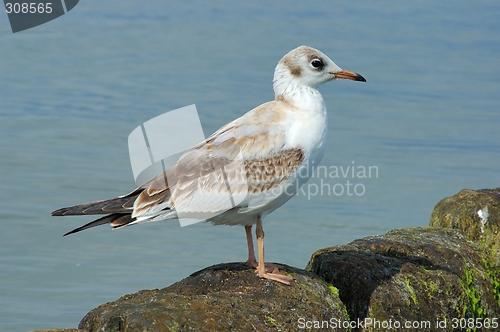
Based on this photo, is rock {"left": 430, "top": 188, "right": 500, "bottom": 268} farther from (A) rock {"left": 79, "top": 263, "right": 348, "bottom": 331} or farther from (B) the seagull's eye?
(A) rock {"left": 79, "top": 263, "right": 348, "bottom": 331}

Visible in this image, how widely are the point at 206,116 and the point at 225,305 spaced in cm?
1024

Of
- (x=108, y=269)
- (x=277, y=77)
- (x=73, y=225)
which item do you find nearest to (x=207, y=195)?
(x=277, y=77)

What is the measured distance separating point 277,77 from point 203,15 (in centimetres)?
1618

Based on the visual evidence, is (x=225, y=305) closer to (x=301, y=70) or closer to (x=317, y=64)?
(x=301, y=70)

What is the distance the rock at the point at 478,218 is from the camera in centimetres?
923

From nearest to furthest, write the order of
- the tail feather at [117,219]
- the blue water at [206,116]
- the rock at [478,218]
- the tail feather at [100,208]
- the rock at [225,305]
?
1. the rock at [225,305]
2. the tail feather at [100,208]
3. the tail feather at [117,219]
4. the rock at [478,218]
5. the blue water at [206,116]

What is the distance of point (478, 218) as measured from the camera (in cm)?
930

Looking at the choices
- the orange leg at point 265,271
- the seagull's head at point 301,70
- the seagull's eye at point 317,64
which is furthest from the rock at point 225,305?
the seagull's eye at point 317,64

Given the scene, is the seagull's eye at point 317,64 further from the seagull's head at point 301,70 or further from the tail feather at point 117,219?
the tail feather at point 117,219

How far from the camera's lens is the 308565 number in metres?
23.2

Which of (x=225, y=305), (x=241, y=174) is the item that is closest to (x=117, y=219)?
(x=241, y=174)

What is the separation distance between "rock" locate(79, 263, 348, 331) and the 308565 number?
17146 mm

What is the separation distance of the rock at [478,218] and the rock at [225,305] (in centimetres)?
240

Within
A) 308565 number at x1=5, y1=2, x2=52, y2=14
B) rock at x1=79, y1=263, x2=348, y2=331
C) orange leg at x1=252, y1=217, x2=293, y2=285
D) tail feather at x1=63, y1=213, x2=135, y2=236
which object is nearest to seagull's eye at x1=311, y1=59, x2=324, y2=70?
orange leg at x1=252, y1=217, x2=293, y2=285
